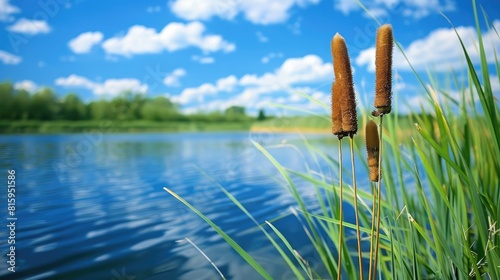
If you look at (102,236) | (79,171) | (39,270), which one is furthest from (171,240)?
(79,171)

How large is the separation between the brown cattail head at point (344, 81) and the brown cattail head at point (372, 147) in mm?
50

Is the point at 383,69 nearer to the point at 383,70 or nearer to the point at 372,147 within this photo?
the point at 383,70

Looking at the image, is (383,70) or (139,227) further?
(139,227)

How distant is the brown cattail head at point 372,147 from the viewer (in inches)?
24.8

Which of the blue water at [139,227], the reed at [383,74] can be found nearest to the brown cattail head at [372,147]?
the reed at [383,74]

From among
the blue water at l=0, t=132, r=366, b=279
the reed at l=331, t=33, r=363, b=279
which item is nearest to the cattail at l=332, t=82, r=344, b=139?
the reed at l=331, t=33, r=363, b=279

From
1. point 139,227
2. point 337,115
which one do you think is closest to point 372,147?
point 337,115

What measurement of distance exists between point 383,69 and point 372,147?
4.8 inches

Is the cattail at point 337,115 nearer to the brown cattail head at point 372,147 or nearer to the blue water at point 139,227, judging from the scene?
the brown cattail head at point 372,147

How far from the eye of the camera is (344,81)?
61 centimetres

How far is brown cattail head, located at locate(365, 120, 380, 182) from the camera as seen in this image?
0.63 meters

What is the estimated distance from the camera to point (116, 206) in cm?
403

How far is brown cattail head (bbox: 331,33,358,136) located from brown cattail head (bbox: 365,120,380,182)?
2.0 inches

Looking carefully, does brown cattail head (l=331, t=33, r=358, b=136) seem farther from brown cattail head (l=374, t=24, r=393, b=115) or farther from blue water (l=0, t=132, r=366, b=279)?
blue water (l=0, t=132, r=366, b=279)
